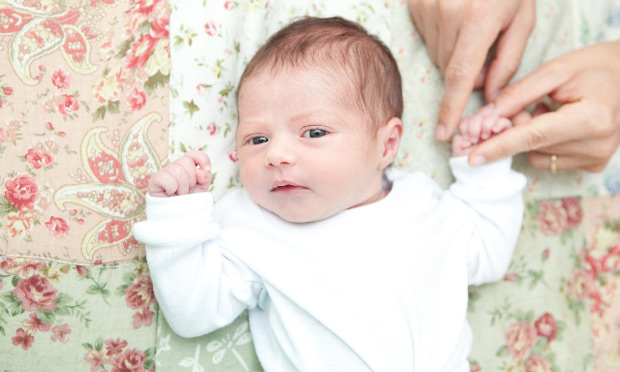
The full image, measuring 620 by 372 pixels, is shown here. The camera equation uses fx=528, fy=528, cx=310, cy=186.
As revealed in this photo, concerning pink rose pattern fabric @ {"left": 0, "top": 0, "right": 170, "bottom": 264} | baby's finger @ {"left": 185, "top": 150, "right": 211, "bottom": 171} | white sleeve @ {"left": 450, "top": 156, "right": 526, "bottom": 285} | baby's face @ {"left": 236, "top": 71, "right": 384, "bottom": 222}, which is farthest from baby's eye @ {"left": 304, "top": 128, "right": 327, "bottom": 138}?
white sleeve @ {"left": 450, "top": 156, "right": 526, "bottom": 285}

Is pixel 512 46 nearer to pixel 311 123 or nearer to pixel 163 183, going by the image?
pixel 311 123

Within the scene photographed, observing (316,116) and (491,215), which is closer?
(316,116)

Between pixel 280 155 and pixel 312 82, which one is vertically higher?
pixel 312 82

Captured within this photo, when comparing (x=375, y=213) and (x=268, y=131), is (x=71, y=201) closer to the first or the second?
(x=268, y=131)

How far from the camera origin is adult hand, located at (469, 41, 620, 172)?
1.31 metres

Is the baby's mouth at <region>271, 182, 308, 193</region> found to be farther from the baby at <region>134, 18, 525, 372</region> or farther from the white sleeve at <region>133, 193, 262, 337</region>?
the white sleeve at <region>133, 193, 262, 337</region>

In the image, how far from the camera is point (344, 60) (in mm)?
1205

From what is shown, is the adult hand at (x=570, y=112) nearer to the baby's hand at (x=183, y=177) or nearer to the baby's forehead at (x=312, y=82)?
the baby's forehead at (x=312, y=82)

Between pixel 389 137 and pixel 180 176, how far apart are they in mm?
512

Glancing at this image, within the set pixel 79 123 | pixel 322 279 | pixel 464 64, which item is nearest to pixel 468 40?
pixel 464 64

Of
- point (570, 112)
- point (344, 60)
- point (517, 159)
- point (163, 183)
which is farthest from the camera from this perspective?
point (517, 159)

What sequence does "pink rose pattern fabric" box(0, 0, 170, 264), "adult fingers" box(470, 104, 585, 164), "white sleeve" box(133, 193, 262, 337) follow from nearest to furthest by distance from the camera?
"white sleeve" box(133, 193, 262, 337) < "pink rose pattern fabric" box(0, 0, 170, 264) < "adult fingers" box(470, 104, 585, 164)

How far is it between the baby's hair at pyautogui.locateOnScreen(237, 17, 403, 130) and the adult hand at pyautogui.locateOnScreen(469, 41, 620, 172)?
12.0 inches

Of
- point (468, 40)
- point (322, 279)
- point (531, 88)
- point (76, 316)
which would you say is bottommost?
point (76, 316)
